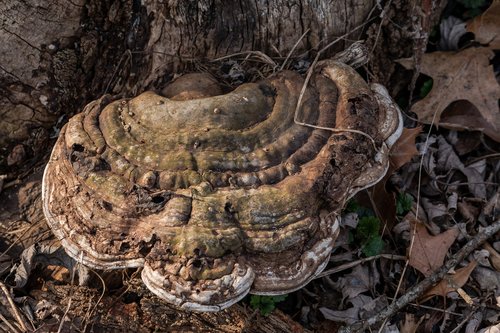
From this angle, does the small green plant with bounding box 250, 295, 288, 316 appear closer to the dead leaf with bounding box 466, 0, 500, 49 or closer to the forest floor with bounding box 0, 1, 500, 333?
the forest floor with bounding box 0, 1, 500, 333

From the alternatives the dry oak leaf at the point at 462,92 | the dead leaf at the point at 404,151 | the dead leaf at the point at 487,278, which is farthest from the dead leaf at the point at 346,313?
the dry oak leaf at the point at 462,92

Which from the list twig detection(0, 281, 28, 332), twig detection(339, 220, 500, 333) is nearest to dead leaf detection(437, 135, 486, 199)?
twig detection(339, 220, 500, 333)

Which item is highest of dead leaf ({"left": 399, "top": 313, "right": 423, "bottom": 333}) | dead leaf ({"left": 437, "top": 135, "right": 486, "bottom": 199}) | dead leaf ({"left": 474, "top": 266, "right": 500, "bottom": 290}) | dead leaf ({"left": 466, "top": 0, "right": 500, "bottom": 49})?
dead leaf ({"left": 466, "top": 0, "right": 500, "bottom": 49})

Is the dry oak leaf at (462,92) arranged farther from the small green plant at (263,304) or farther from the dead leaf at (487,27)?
the small green plant at (263,304)

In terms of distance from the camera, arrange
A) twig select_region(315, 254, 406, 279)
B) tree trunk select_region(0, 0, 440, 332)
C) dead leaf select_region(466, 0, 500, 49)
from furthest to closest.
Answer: dead leaf select_region(466, 0, 500, 49) < twig select_region(315, 254, 406, 279) < tree trunk select_region(0, 0, 440, 332)

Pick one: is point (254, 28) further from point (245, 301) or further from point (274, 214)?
point (245, 301)

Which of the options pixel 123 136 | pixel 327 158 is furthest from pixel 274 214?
pixel 123 136
